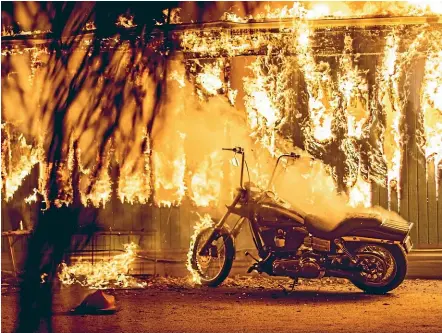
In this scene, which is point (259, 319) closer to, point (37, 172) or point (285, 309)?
point (285, 309)

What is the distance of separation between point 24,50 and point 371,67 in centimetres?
527

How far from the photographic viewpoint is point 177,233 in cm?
988

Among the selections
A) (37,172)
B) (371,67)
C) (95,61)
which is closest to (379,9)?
(371,67)

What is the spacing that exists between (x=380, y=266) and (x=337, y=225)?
0.74 metres

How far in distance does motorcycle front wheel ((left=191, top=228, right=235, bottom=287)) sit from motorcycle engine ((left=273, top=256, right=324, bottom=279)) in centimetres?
73

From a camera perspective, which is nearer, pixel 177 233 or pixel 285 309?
pixel 285 309

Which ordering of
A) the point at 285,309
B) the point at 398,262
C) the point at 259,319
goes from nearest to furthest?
1. the point at 259,319
2. the point at 285,309
3. the point at 398,262

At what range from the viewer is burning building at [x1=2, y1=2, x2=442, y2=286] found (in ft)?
31.1

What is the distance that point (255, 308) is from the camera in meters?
7.61

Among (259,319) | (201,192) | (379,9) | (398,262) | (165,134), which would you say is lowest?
(259,319)

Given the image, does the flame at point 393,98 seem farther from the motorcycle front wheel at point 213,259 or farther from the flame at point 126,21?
the flame at point 126,21

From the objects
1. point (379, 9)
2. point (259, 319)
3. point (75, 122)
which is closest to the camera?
point (259, 319)

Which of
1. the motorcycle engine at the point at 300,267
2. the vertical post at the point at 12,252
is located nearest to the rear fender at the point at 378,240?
the motorcycle engine at the point at 300,267

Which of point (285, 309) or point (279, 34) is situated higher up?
point (279, 34)
